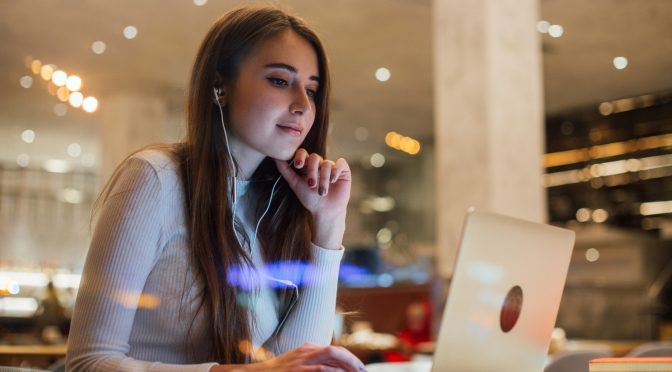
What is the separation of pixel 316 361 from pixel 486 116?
4053 millimetres

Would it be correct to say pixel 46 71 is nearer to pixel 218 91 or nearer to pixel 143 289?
pixel 218 91

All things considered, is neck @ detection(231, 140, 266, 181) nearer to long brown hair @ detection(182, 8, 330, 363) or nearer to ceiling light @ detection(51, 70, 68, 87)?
long brown hair @ detection(182, 8, 330, 363)

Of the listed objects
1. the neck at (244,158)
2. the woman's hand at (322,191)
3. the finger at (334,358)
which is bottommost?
the finger at (334,358)

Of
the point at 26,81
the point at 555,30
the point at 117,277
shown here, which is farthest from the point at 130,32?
the point at 117,277

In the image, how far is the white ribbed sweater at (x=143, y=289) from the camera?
1.21m

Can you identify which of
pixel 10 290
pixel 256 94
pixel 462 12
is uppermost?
pixel 462 12

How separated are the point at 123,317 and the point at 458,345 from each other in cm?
51

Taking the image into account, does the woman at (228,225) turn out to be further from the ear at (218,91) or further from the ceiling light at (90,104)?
the ceiling light at (90,104)

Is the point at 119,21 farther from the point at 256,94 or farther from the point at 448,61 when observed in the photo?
the point at 256,94

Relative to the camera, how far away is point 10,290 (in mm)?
12750

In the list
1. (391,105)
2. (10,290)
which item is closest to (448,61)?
(391,105)

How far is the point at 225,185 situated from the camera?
1.45m

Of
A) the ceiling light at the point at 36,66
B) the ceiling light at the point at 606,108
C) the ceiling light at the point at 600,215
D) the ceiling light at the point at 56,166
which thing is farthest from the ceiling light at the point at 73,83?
the ceiling light at the point at 600,215

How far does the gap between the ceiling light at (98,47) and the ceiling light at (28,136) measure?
3.76 m
